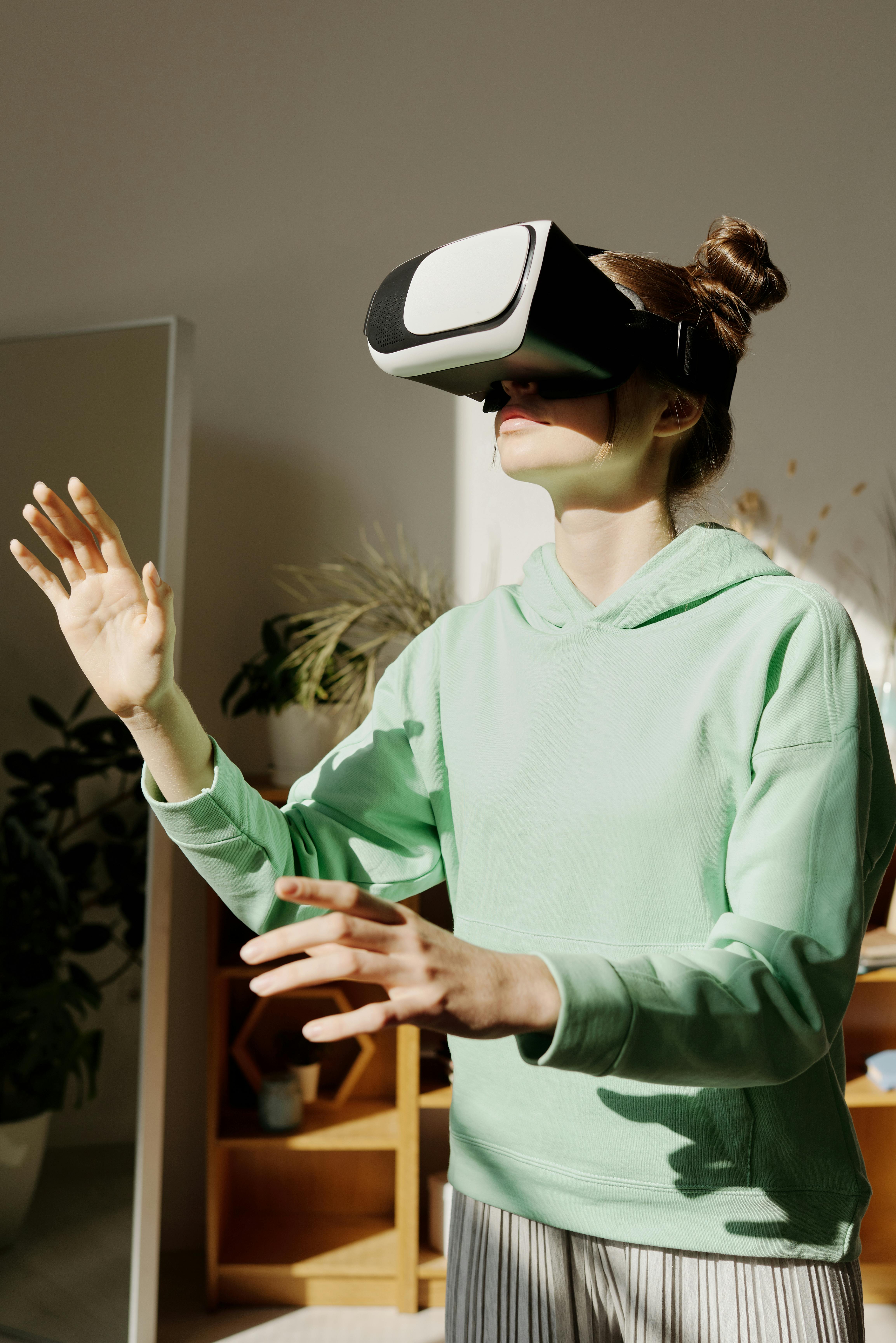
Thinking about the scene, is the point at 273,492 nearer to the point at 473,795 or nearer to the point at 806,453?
the point at 806,453

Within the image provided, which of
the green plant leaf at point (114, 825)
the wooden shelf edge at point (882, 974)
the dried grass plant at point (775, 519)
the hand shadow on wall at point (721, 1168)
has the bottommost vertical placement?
the wooden shelf edge at point (882, 974)

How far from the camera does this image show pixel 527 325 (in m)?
0.83

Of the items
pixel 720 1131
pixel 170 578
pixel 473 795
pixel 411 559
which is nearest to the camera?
pixel 720 1131

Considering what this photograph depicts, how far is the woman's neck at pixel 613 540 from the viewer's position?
984mm

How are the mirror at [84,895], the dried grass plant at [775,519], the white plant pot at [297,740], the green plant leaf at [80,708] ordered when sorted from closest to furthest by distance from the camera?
the mirror at [84,895] → the green plant leaf at [80,708] → the white plant pot at [297,740] → the dried grass plant at [775,519]

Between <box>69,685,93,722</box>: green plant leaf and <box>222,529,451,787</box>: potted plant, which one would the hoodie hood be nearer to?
<box>222,529,451,787</box>: potted plant

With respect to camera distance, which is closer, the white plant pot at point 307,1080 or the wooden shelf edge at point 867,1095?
the wooden shelf edge at point 867,1095

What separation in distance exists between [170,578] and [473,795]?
1.24 meters

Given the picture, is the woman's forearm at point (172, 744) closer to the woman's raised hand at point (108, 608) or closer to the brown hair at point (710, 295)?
the woman's raised hand at point (108, 608)

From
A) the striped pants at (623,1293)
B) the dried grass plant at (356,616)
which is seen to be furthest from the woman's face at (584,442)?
the dried grass plant at (356,616)

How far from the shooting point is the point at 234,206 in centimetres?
257

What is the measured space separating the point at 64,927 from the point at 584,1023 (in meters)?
1.78

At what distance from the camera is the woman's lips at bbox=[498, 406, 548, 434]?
93 centimetres

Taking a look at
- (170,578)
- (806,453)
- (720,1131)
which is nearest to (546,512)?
(806,453)
